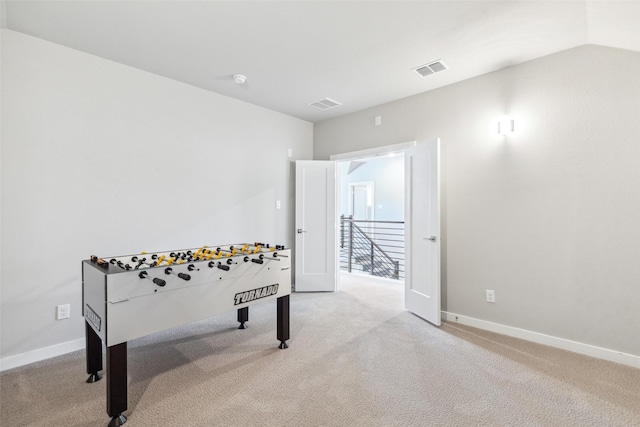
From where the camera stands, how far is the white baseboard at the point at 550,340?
2348 mm

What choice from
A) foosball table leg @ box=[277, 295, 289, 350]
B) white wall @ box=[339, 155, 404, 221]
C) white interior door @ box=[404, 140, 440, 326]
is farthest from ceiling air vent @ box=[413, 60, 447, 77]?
white wall @ box=[339, 155, 404, 221]

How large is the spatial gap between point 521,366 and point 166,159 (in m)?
3.83

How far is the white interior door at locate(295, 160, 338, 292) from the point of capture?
14.6 feet

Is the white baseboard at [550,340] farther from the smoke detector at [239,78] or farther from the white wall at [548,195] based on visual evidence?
the smoke detector at [239,78]

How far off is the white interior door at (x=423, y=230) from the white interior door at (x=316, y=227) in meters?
1.23

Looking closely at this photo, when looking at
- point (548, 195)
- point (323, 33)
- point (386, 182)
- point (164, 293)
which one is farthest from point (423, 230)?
point (386, 182)

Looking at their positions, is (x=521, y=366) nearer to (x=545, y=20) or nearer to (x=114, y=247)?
(x=545, y=20)

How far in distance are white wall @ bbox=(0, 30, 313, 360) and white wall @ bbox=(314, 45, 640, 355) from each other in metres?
2.71

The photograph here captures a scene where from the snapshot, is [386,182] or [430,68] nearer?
[430,68]

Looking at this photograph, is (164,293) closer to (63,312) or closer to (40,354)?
(63,312)

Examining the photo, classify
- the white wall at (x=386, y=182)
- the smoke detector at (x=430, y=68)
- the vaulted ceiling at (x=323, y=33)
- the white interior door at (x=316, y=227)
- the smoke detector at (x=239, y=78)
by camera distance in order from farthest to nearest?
the white wall at (x=386, y=182)
the white interior door at (x=316, y=227)
the smoke detector at (x=239, y=78)
the smoke detector at (x=430, y=68)
the vaulted ceiling at (x=323, y=33)

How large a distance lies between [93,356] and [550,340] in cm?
379

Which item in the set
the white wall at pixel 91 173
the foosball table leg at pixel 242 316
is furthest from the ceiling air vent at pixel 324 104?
the foosball table leg at pixel 242 316

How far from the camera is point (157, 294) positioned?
6.18 ft
